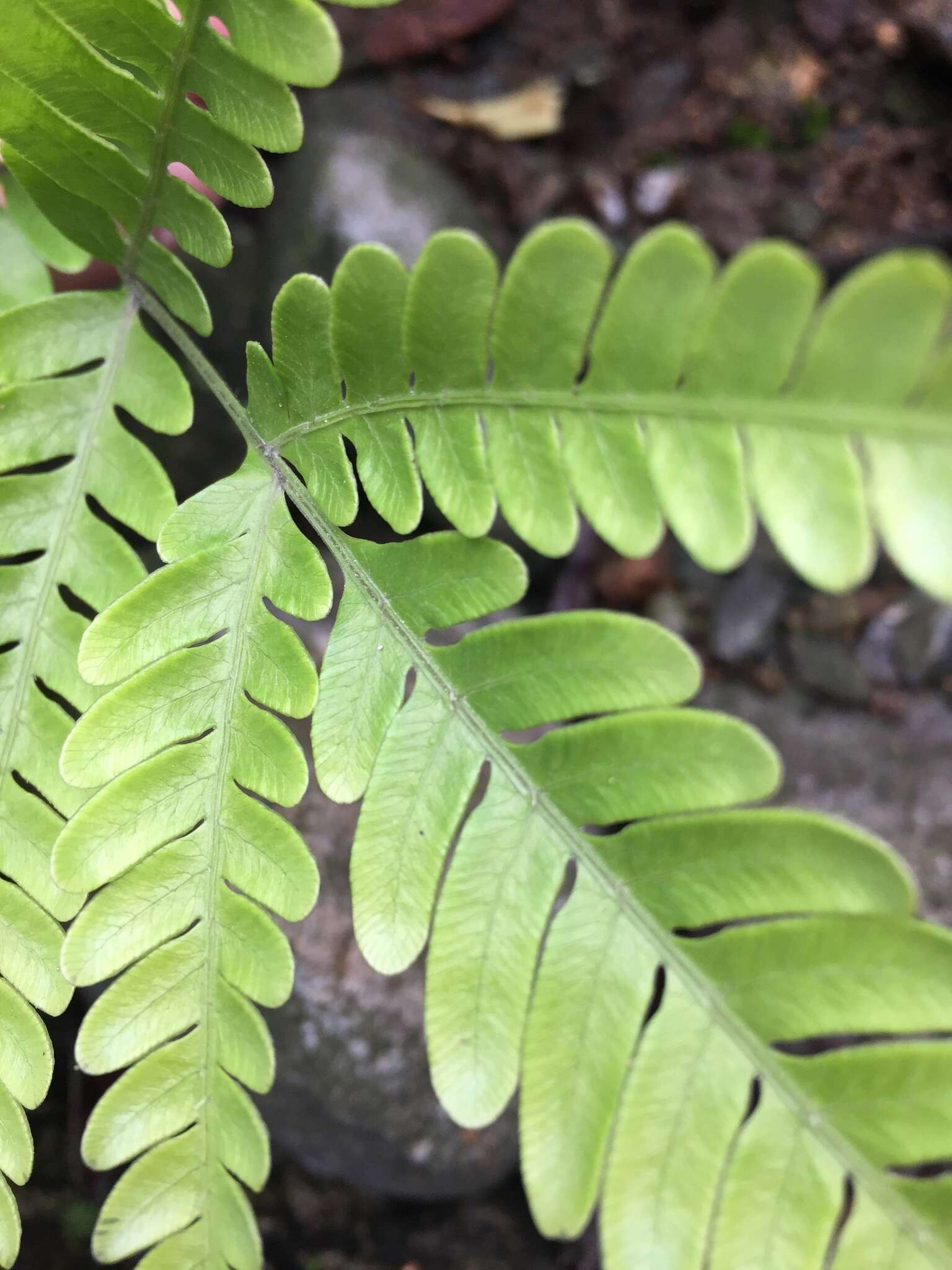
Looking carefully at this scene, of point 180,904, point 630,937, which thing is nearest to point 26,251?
point 180,904

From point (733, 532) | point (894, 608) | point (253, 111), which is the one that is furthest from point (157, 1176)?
point (894, 608)

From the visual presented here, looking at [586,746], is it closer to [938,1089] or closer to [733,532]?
[733,532]

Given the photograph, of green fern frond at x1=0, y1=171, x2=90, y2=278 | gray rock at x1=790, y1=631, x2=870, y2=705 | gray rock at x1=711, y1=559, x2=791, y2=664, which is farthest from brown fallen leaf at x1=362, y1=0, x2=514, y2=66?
gray rock at x1=790, y1=631, x2=870, y2=705

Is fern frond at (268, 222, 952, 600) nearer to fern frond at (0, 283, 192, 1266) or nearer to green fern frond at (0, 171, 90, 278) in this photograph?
fern frond at (0, 283, 192, 1266)

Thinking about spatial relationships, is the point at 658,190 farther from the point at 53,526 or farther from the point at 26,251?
the point at 53,526

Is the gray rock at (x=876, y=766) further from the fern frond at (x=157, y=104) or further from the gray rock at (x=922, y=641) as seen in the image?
the fern frond at (x=157, y=104)

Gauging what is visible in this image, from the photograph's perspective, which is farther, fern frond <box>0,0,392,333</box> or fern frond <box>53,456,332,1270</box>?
fern frond <box>53,456,332,1270</box>
